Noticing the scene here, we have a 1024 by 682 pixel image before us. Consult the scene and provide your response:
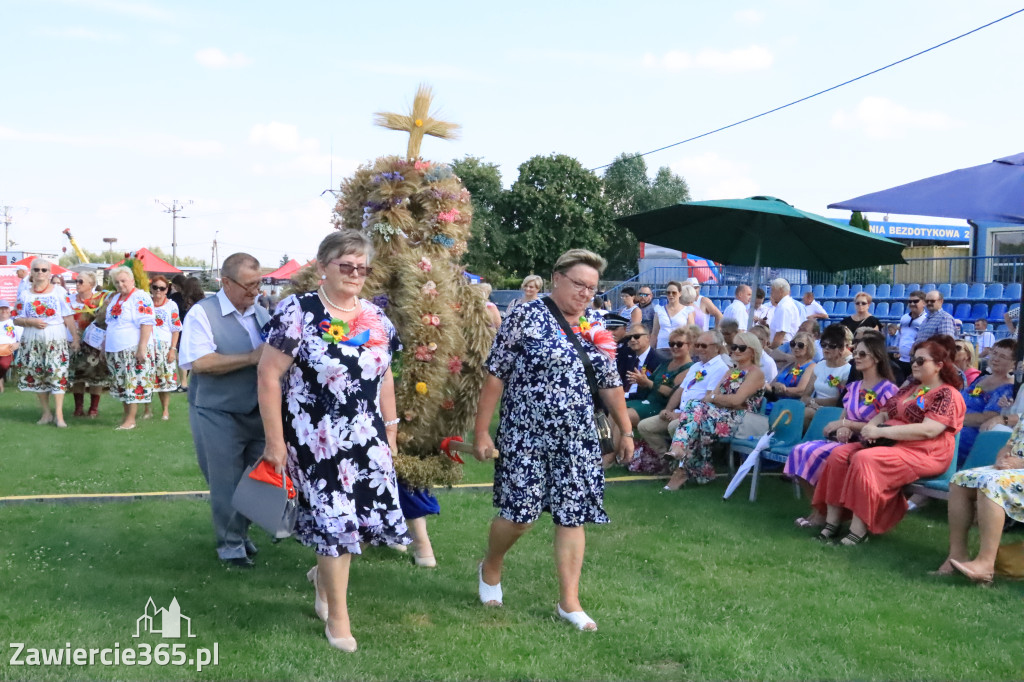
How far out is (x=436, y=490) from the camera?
729 centimetres

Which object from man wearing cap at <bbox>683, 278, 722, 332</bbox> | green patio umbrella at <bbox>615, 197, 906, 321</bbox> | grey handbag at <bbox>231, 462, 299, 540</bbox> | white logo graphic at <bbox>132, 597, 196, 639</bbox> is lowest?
white logo graphic at <bbox>132, 597, 196, 639</bbox>

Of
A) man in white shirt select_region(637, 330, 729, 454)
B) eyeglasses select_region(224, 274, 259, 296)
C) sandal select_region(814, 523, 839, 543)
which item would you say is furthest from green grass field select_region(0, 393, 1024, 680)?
eyeglasses select_region(224, 274, 259, 296)

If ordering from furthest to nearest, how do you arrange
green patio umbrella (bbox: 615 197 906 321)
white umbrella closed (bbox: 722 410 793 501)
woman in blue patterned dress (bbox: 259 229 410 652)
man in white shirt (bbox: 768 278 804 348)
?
man in white shirt (bbox: 768 278 804 348) → green patio umbrella (bbox: 615 197 906 321) → white umbrella closed (bbox: 722 410 793 501) → woman in blue patterned dress (bbox: 259 229 410 652)

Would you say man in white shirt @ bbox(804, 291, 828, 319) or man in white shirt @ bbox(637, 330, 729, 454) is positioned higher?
man in white shirt @ bbox(804, 291, 828, 319)

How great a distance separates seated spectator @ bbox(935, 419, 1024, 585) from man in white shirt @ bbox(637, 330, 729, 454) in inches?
112

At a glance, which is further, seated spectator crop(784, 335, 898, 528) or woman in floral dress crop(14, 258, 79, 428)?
woman in floral dress crop(14, 258, 79, 428)

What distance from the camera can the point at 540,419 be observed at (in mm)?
4363

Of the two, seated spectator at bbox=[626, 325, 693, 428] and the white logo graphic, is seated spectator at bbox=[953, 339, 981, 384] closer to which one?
seated spectator at bbox=[626, 325, 693, 428]

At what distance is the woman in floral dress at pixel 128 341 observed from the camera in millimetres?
10141

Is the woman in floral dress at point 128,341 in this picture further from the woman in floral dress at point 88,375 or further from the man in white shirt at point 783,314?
the man in white shirt at point 783,314

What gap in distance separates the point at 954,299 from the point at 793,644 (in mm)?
14784

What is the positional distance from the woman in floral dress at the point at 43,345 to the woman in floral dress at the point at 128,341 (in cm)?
69

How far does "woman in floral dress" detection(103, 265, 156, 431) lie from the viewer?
10141 millimetres

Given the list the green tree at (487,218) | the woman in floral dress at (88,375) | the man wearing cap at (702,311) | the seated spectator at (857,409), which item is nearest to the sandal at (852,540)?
the seated spectator at (857,409)
